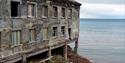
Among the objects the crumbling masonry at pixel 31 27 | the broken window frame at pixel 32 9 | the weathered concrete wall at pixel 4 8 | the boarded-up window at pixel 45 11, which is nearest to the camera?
the weathered concrete wall at pixel 4 8

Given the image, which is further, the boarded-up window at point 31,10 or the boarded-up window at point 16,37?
the boarded-up window at point 31,10

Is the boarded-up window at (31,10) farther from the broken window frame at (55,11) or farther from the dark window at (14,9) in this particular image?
the broken window frame at (55,11)

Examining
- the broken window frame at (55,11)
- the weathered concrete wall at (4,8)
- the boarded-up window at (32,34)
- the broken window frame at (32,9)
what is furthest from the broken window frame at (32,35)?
the broken window frame at (55,11)

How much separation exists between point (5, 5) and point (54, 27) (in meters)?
12.8

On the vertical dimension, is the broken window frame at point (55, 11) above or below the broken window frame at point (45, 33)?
above

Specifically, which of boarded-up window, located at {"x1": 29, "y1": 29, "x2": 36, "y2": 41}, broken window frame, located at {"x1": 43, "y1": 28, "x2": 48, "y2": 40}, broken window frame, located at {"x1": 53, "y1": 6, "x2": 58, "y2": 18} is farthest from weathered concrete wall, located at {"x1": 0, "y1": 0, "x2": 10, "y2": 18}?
broken window frame, located at {"x1": 53, "y1": 6, "x2": 58, "y2": 18}

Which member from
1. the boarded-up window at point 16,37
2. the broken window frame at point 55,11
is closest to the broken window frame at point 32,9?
the boarded-up window at point 16,37

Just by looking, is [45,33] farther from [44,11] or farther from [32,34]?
[32,34]

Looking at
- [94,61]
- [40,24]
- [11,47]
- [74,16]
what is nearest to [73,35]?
[74,16]

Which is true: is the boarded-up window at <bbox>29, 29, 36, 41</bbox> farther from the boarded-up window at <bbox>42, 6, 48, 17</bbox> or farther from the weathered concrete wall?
the weathered concrete wall

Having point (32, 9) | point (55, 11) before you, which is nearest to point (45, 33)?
point (55, 11)

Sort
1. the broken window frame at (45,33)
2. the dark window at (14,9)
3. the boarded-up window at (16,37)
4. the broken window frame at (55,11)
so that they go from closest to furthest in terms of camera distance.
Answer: the boarded-up window at (16,37), the dark window at (14,9), the broken window frame at (45,33), the broken window frame at (55,11)

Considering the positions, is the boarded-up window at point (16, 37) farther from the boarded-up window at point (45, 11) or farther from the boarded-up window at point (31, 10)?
the boarded-up window at point (45, 11)

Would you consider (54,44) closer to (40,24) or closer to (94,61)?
(40,24)
